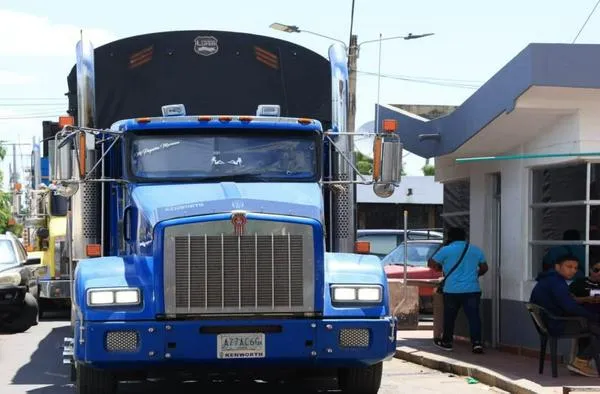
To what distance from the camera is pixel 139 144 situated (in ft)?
33.2

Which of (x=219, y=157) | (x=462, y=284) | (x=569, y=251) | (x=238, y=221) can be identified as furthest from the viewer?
(x=462, y=284)

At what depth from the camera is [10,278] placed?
1700 cm

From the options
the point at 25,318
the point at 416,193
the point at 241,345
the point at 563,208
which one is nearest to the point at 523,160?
the point at 563,208

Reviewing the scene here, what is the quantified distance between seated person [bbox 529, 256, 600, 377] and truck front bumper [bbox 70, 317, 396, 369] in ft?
9.35

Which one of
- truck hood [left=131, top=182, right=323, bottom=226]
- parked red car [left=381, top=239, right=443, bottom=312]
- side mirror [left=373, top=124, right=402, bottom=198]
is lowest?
parked red car [left=381, top=239, right=443, bottom=312]

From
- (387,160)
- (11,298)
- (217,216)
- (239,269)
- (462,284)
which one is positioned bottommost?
(11,298)

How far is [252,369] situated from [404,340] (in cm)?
671

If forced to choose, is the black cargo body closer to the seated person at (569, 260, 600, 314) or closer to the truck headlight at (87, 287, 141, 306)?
the seated person at (569, 260, 600, 314)

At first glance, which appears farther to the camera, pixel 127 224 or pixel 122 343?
pixel 127 224

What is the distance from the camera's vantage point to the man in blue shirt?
44.9ft

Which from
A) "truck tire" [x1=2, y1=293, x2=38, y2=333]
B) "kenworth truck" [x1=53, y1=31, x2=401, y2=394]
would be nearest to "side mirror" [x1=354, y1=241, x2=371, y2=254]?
"kenworth truck" [x1=53, y1=31, x2=401, y2=394]

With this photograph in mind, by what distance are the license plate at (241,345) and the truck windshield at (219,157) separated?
190cm

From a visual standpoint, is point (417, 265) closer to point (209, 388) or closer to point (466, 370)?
point (466, 370)

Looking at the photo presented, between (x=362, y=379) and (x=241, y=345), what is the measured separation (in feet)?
5.12
